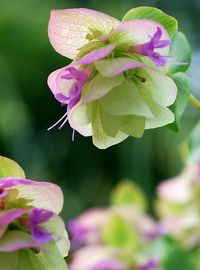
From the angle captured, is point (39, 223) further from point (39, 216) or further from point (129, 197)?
point (129, 197)

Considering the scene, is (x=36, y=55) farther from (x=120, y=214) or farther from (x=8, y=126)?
(x=120, y=214)

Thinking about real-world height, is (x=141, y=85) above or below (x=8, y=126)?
above

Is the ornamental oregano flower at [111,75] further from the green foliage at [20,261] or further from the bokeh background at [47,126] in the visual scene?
the bokeh background at [47,126]

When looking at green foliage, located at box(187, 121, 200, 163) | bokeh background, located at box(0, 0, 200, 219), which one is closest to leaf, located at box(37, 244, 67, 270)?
green foliage, located at box(187, 121, 200, 163)

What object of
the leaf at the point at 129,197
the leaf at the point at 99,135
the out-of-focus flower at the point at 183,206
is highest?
the leaf at the point at 99,135

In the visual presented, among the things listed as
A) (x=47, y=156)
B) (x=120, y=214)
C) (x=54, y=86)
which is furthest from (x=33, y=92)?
(x=54, y=86)

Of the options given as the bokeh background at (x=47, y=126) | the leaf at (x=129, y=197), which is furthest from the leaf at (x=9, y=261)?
the bokeh background at (x=47, y=126)

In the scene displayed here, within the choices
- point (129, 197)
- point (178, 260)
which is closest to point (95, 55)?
point (178, 260)

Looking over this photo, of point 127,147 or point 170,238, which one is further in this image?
point 127,147
